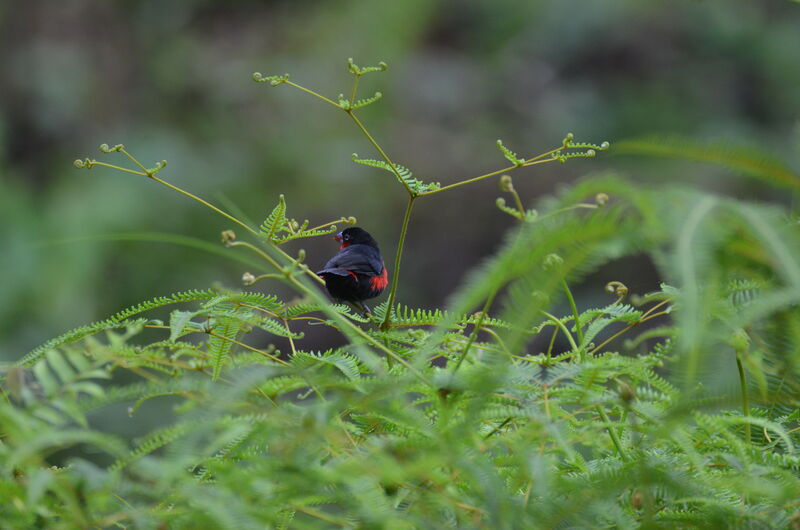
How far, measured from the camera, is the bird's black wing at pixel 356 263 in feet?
4.78

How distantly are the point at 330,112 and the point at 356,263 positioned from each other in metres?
4.79

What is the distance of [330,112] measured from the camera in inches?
240

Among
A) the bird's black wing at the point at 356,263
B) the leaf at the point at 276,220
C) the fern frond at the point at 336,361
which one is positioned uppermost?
the leaf at the point at 276,220

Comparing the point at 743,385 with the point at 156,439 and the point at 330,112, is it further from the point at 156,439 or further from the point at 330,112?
the point at 330,112

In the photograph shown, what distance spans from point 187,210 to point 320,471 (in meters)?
5.01

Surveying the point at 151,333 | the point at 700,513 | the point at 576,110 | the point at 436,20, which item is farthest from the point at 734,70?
the point at 700,513

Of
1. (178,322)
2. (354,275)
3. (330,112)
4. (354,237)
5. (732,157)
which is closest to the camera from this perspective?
(732,157)

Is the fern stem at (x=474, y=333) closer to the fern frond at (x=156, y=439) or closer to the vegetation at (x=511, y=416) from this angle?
the vegetation at (x=511, y=416)

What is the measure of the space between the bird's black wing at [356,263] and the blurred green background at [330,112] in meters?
3.36

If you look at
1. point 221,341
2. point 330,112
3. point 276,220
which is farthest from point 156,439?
point 330,112

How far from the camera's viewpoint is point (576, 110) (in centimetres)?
626

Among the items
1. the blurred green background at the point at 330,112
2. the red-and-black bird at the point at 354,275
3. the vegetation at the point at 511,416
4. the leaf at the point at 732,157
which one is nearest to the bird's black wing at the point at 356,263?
the red-and-black bird at the point at 354,275

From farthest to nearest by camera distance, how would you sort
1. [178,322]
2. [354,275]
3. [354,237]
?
[354,237]
[354,275]
[178,322]

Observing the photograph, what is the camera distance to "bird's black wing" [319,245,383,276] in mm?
1457
